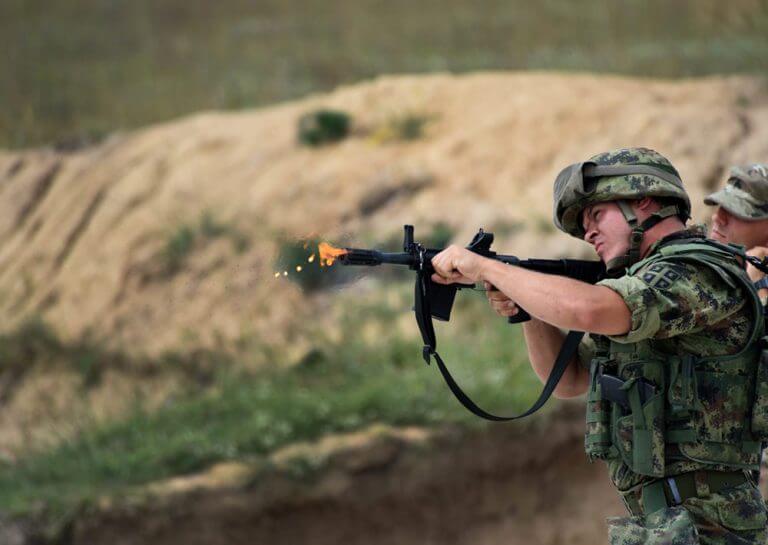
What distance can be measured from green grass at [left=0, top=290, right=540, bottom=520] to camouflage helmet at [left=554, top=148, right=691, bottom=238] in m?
5.54

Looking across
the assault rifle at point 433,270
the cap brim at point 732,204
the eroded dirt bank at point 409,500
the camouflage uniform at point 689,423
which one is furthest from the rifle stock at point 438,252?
the eroded dirt bank at point 409,500

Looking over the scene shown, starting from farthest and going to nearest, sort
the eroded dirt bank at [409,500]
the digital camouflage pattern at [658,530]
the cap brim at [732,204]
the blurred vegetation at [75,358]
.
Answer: the blurred vegetation at [75,358] → the eroded dirt bank at [409,500] → the cap brim at [732,204] → the digital camouflage pattern at [658,530]

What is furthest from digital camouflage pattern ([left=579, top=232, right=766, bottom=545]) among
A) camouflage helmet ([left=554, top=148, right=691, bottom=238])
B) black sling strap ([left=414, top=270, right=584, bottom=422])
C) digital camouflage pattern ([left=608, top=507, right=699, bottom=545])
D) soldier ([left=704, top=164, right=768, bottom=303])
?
soldier ([left=704, top=164, right=768, bottom=303])

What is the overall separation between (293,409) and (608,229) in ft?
20.2

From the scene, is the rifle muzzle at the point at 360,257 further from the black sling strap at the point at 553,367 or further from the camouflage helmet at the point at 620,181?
the camouflage helmet at the point at 620,181

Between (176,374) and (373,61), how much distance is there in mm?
5865

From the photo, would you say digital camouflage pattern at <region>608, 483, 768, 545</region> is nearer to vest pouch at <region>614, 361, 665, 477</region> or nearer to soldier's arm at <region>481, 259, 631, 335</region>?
vest pouch at <region>614, 361, 665, 477</region>

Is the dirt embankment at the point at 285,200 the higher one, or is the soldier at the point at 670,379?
the dirt embankment at the point at 285,200

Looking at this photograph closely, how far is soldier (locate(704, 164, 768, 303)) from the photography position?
4.38 metres

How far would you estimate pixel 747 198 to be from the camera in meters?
4.40

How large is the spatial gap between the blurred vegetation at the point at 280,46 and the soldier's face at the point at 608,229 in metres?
10.7

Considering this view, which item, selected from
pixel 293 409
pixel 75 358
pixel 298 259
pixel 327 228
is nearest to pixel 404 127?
pixel 327 228

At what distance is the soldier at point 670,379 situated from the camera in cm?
319

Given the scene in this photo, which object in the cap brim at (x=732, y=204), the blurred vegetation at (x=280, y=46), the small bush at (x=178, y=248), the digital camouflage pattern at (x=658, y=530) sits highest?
the blurred vegetation at (x=280, y=46)
